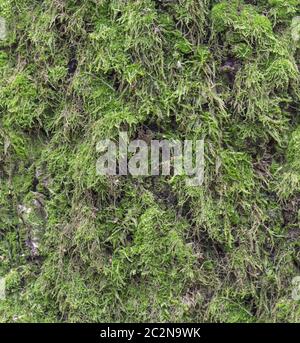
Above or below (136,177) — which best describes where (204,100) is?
above

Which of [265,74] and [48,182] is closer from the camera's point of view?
[265,74]

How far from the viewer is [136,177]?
4.60ft

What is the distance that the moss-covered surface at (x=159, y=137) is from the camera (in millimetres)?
1365

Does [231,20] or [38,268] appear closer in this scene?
[231,20]

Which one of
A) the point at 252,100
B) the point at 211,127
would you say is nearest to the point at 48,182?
the point at 211,127

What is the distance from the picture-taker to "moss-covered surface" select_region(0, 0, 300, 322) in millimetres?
1365

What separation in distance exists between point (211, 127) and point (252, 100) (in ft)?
0.55

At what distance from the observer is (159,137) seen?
140 centimetres

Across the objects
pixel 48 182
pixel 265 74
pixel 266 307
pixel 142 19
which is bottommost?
pixel 266 307

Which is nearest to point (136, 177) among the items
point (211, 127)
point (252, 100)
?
point (211, 127)

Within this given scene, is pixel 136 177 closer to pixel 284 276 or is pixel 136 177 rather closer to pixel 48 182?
pixel 48 182

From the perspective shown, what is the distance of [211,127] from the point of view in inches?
53.7

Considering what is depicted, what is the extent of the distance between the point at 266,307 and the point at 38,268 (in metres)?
0.83

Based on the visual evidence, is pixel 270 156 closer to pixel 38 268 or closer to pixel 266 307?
pixel 266 307
